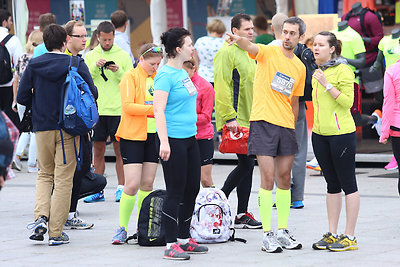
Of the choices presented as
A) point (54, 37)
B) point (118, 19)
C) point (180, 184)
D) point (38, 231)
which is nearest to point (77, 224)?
point (38, 231)

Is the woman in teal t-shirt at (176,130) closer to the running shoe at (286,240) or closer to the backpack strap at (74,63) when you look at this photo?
the running shoe at (286,240)

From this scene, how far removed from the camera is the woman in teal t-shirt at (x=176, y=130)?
6.84 meters

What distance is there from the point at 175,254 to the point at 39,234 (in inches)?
51.6

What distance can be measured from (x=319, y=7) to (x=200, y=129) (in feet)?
17.7

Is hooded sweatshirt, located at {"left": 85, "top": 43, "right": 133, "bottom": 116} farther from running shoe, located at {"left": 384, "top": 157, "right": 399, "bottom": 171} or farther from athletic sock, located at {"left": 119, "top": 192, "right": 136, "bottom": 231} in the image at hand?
running shoe, located at {"left": 384, "top": 157, "right": 399, "bottom": 171}

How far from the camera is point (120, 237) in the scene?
758 cm

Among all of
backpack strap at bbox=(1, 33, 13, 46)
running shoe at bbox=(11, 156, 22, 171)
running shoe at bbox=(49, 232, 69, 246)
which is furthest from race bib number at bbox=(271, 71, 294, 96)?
running shoe at bbox=(11, 156, 22, 171)

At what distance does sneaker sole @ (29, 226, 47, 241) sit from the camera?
24.7 feet

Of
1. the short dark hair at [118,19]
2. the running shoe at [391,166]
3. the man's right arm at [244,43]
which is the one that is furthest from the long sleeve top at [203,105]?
the running shoe at [391,166]

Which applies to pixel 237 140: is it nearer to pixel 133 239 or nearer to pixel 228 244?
pixel 228 244

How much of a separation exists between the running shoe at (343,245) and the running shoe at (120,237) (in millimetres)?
1661

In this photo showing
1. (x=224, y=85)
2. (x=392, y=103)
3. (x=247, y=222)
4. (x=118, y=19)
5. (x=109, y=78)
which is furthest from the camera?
(x=118, y=19)

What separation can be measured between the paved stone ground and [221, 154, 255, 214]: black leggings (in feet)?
1.14

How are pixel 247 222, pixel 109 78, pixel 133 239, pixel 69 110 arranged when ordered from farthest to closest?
pixel 109 78 < pixel 247 222 < pixel 133 239 < pixel 69 110
